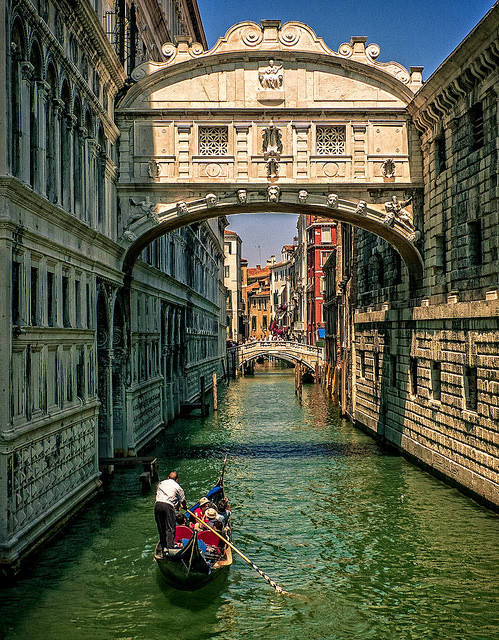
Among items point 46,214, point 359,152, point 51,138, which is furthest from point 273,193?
point 46,214

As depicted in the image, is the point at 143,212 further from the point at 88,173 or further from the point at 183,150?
the point at 88,173

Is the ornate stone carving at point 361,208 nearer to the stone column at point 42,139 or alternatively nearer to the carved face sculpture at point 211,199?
the carved face sculpture at point 211,199

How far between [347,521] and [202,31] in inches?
1306

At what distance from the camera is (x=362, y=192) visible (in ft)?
60.4

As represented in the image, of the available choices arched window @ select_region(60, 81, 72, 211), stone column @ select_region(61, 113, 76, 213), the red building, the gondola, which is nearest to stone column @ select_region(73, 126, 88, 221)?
stone column @ select_region(61, 113, 76, 213)

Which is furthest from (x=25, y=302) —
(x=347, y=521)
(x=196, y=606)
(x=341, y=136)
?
(x=341, y=136)

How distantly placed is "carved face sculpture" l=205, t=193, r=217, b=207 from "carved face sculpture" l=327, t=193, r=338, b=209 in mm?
2712

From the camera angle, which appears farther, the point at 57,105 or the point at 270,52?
the point at 270,52

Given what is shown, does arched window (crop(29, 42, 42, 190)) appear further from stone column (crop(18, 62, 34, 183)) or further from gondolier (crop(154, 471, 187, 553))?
gondolier (crop(154, 471, 187, 553))

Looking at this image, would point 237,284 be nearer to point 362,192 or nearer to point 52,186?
point 362,192

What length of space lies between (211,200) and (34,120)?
6846 millimetres

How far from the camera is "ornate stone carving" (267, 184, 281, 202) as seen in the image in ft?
59.8

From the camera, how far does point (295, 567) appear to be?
37.6ft

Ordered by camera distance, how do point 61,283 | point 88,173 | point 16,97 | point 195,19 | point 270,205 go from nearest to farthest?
point 16,97, point 61,283, point 88,173, point 270,205, point 195,19
